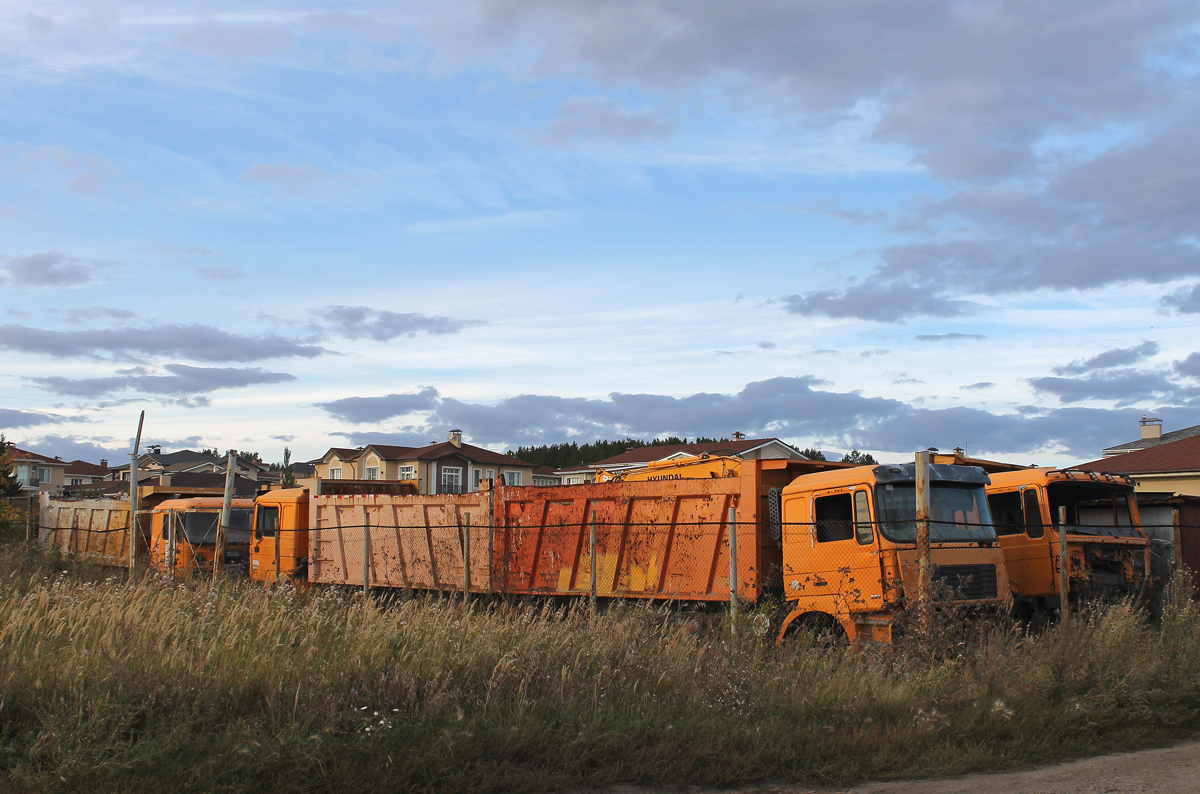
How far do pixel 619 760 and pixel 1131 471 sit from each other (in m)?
28.3

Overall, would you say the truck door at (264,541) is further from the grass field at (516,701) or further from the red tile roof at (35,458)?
the red tile roof at (35,458)

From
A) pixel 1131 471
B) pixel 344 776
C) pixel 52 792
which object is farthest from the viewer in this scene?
pixel 1131 471

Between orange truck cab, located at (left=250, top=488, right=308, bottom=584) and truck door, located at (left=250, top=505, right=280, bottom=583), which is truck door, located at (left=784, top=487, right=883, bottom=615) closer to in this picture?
orange truck cab, located at (left=250, top=488, right=308, bottom=584)

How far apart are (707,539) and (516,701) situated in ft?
18.1

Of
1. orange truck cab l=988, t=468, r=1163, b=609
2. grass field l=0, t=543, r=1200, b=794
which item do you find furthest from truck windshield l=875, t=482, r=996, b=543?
orange truck cab l=988, t=468, r=1163, b=609

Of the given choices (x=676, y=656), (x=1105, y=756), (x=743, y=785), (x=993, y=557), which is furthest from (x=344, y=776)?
(x=993, y=557)

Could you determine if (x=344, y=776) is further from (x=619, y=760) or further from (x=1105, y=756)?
(x=1105, y=756)

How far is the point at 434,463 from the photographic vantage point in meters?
69.7

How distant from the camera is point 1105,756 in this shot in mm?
7336

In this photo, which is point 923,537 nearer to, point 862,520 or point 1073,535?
point 862,520

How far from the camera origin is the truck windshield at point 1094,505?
13.7 meters

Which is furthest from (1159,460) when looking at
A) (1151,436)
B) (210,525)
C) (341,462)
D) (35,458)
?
(35,458)

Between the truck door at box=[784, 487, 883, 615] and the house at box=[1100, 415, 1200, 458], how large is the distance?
29.8 m

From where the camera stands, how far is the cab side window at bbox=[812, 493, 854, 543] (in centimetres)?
1040
